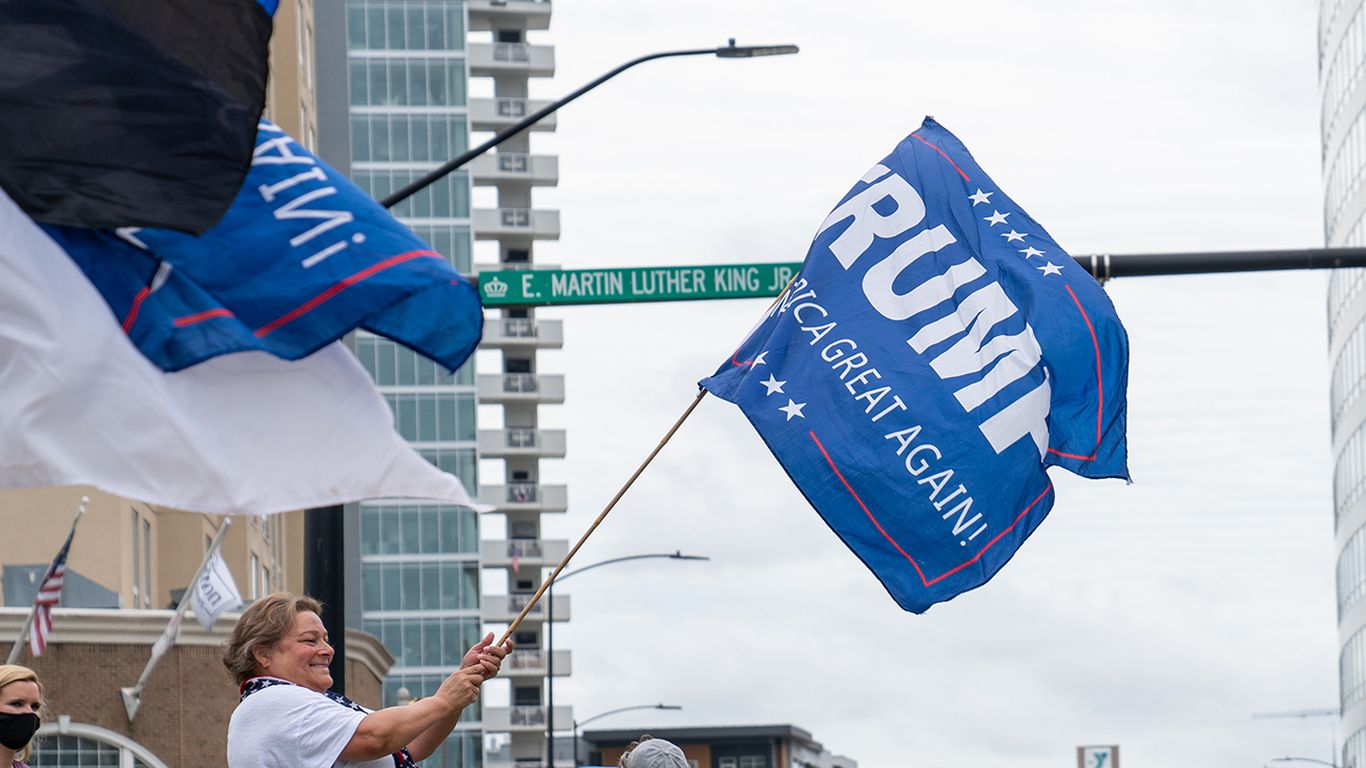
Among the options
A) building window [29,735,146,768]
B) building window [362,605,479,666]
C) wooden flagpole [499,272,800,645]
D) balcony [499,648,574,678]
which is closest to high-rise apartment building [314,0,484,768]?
building window [362,605,479,666]

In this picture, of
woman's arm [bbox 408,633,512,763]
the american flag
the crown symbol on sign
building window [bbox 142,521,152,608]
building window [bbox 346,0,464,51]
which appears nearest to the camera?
woman's arm [bbox 408,633,512,763]

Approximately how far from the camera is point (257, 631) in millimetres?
6629

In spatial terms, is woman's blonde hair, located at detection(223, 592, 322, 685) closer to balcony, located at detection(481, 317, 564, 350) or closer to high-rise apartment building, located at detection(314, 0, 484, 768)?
high-rise apartment building, located at detection(314, 0, 484, 768)

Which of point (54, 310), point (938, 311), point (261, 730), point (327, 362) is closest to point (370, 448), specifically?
point (327, 362)

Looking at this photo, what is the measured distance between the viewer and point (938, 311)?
411 inches

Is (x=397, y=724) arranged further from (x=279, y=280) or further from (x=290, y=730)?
(x=279, y=280)

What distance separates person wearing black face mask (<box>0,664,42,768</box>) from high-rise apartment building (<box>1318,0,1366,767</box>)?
221ft

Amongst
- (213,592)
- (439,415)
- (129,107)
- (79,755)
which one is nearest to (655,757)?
(129,107)

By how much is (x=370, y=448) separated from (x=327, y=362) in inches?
9.5

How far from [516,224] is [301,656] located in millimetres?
109976

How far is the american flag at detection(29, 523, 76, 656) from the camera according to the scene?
31.5m

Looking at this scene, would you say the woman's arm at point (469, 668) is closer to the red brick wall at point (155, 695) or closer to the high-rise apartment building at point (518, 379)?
the red brick wall at point (155, 695)

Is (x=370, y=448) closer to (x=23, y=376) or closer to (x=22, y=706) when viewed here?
(x=23, y=376)

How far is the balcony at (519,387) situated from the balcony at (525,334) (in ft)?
4.83
